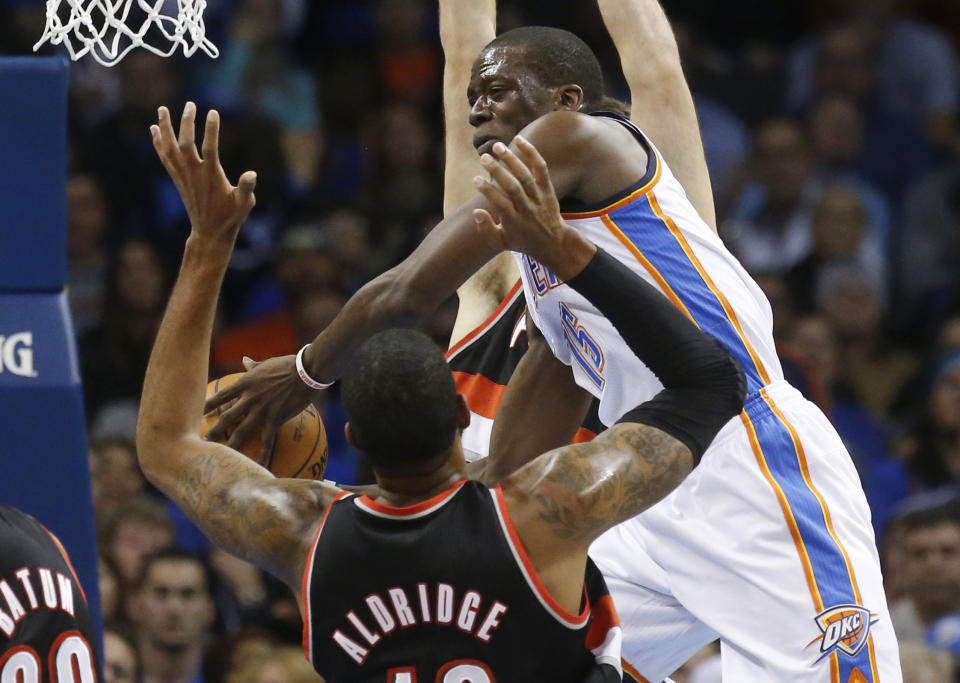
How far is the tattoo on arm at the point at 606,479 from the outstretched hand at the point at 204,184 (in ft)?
2.86

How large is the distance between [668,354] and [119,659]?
10.7 ft

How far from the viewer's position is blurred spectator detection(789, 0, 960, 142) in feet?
32.1

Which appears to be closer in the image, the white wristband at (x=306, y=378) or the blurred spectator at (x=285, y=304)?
the white wristband at (x=306, y=378)

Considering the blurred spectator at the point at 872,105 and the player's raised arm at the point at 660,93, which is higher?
the player's raised arm at the point at 660,93

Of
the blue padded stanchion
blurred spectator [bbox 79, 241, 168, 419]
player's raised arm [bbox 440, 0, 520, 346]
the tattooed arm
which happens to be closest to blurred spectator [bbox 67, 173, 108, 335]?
blurred spectator [bbox 79, 241, 168, 419]

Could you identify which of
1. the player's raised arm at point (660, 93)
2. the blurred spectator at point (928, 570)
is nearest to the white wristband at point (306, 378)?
the player's raised arm at point (660, 93)

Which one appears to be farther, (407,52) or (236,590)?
(407,52)

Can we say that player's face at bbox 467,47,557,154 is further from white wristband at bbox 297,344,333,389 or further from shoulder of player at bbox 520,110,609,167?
white wristband at bbox 297,344,333,389

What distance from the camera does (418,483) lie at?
3.01m

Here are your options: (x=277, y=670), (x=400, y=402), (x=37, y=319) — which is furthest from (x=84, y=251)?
(x=400, y=402)

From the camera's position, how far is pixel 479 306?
214 inches

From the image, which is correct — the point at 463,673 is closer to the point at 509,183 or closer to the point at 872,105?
the point at 509,183

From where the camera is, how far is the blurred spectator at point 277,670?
568cm

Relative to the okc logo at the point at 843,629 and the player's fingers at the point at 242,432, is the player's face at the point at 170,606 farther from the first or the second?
the okc logo at the point at 843,629
